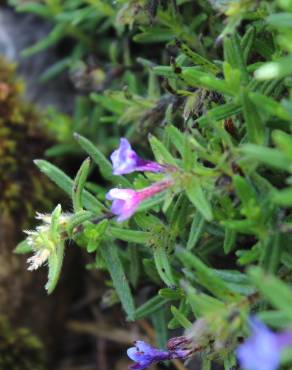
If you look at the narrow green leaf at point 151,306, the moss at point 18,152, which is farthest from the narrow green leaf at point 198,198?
the moss at point 18,152

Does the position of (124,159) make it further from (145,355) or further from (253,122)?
(145,355)

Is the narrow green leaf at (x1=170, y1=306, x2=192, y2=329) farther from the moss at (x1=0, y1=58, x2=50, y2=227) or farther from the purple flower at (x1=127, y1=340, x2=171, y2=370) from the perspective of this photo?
the moss at (x1=0, y1=58, x2=50, y2=227)

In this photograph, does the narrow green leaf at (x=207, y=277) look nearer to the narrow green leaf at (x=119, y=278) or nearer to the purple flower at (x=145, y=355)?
the purple flower at (x=145, y=355)

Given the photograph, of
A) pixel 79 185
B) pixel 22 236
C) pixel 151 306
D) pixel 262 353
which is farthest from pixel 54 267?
pixel 22 236

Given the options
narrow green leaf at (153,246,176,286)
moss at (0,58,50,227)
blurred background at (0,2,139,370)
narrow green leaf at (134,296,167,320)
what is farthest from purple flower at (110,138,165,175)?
moss at (0,58,50,227)

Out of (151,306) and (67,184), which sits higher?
(67,184)

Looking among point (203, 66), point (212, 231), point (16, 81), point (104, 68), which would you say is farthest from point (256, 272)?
point (16, 81)
